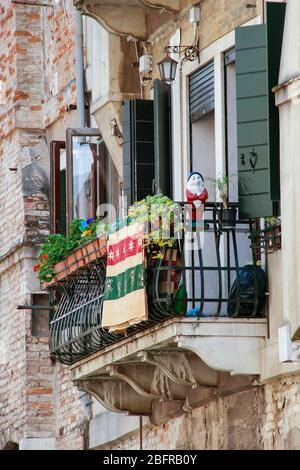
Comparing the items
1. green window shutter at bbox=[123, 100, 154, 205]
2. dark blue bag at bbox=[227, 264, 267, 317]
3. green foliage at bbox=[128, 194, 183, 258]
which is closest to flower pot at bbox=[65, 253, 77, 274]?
green window shutter at bbox=[123, 100, 154, 205]

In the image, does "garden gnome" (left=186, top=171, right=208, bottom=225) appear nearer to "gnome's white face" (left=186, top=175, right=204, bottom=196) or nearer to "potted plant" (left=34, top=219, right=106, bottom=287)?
"gnome's white face" (left=186, top=175, right=204, bottom=196)

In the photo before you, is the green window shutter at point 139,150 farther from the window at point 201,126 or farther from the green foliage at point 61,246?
the window at point 201,126

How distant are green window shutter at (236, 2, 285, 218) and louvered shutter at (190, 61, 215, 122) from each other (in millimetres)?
1382

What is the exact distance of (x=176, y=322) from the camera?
16.3m

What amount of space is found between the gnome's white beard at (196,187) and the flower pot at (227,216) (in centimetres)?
24

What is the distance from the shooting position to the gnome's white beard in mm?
16594

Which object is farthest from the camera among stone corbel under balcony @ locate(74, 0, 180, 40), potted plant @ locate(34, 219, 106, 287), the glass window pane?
the glass window pane

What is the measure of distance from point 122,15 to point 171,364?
11.5 feet

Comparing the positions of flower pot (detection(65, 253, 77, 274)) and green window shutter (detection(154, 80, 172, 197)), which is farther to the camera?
flower pot (detection(65, 253, 77, 274))

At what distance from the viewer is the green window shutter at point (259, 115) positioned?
1593cm

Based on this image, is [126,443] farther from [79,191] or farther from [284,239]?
[284,239]

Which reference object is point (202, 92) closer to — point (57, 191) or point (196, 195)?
point (196, 195)

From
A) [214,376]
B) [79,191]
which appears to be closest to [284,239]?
[214,376]

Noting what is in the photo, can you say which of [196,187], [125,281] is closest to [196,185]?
[196,187]
